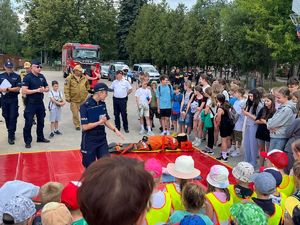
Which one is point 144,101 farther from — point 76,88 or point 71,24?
point 71,24

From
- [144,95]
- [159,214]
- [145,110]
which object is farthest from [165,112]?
[159,214]

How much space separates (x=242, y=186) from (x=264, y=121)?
3243 mm

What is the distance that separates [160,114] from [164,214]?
22.8 ft

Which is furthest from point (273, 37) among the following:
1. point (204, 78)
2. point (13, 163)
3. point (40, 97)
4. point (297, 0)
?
point (13, 163)

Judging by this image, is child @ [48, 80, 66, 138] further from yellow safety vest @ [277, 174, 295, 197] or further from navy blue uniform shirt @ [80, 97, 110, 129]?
yellow safety vest @ [277, 174, 295, 197]

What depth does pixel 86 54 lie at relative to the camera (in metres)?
30.1

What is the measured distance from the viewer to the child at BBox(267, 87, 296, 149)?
6012 mm

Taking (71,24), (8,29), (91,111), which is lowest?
(91,111)

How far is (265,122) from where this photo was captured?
6.70 m

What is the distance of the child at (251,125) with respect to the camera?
708cm

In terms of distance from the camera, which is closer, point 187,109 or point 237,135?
point 237,135

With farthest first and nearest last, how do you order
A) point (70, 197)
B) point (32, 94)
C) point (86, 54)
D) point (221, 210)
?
point (86, 54), point (32, 94), point (221, 210), point (70, 197)

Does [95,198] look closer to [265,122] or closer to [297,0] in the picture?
[265,122]

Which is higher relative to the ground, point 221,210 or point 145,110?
point 221,210
